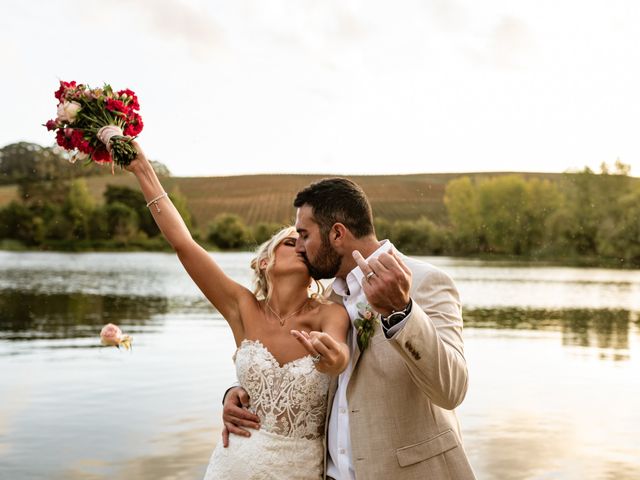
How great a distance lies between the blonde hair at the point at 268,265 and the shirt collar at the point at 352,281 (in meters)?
0.23

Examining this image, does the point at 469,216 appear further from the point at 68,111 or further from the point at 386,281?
the point at 386,281

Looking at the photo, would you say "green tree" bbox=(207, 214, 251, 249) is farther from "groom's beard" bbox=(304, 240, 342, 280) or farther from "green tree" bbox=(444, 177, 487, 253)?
"groom's beard" bbox=(304, 240, 342, 280)

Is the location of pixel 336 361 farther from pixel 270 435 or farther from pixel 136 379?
pixel 136 379

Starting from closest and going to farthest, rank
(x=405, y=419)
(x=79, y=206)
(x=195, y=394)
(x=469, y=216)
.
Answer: (x=405, y=419) < (x=195, y=394) < (x=469, y=216) < (x=79, y=206)

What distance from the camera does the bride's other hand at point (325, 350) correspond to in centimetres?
381

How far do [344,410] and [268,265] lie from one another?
1.08 meters

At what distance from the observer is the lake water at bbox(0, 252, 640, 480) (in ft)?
41.2

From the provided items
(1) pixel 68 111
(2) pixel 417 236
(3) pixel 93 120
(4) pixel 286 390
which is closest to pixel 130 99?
(3) pixel 93 120

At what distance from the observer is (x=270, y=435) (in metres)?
4.91

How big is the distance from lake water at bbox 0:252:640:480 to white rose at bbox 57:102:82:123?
725cm

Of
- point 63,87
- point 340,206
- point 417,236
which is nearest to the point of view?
point 340,206

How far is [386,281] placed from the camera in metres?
3.41

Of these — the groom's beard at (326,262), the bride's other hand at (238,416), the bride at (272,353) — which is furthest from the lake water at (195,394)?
the groom's beard at (326,262)


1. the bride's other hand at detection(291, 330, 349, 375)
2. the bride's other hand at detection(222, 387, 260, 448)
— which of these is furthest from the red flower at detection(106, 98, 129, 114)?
the bride's other hand at detection(291, 330, 349, 375)
